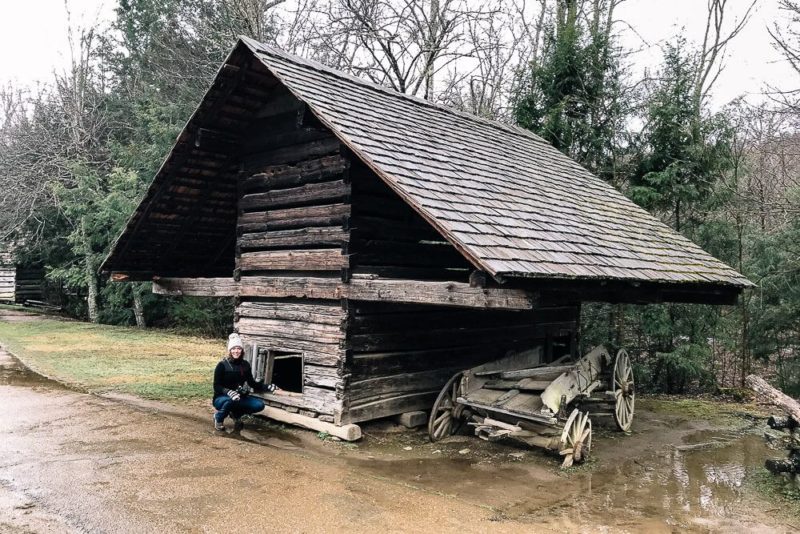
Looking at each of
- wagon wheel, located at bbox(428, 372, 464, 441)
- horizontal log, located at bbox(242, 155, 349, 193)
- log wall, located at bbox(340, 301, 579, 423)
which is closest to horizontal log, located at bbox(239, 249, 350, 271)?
log wall, located at bbox(340, 301, 579, 423)

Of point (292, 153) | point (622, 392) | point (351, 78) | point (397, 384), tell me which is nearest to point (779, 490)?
point (622, 392)

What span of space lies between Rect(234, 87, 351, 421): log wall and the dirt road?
110 cm

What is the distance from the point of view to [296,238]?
28.3ft

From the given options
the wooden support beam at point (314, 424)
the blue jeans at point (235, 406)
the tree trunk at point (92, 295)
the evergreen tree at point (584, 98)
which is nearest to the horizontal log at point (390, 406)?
the wooden support beam at point (314, 424)

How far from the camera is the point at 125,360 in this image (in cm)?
1460

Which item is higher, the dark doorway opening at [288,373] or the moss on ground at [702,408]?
the dark doorway opening at [288,373]

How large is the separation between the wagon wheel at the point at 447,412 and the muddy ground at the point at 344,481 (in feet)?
0.55

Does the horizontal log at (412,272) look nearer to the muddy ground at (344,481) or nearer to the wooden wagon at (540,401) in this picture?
the wooden wagon at (540,401)

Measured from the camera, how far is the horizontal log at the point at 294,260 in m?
8.05

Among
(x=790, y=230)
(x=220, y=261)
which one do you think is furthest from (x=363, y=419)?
(x=790, y=230)

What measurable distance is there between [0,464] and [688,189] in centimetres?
1402

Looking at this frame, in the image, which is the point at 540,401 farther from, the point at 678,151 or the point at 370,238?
the point at 678,151

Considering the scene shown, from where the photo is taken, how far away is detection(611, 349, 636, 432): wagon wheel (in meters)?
9.03

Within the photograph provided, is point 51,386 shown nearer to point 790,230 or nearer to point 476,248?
point 476,248
